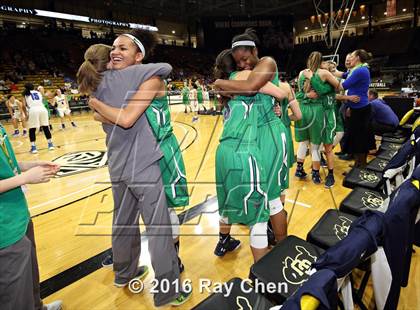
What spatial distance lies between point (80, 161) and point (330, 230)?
497cm

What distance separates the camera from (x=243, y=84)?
158 centimetres

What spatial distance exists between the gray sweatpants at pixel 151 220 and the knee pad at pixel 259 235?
0.50 meters

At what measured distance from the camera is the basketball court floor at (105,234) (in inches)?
78.4

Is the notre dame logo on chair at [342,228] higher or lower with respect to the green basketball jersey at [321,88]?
lower

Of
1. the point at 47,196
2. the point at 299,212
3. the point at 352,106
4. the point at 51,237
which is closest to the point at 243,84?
the point at 299,212

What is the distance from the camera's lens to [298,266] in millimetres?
1509

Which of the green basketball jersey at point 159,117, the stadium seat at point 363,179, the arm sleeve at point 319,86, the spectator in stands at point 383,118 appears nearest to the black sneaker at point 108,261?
the green basketball jersey at point 159,117

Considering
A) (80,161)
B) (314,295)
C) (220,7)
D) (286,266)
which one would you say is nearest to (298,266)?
(286,266)

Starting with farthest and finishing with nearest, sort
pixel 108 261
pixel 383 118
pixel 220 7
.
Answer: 1. pixel 220 7
2. pixel 383 118
3. pixel 108 261

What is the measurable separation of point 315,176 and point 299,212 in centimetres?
92

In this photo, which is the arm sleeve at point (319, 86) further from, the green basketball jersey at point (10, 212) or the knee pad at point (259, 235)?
the green basketball jersey at point (10, 212)

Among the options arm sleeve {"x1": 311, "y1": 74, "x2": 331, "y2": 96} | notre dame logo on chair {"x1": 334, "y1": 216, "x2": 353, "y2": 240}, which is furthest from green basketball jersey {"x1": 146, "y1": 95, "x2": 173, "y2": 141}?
arm sleeve {"x1": 311, "y1": 74, "x2": 331, "y2": 96}

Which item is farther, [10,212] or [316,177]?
[316,177]

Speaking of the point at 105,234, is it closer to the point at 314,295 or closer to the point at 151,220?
the point at 151,220
